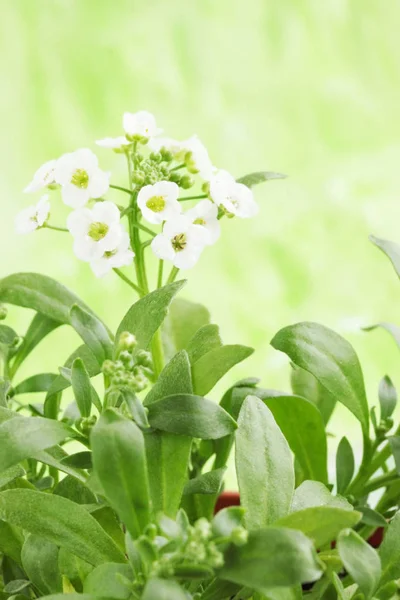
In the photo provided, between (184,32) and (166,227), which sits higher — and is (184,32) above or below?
above

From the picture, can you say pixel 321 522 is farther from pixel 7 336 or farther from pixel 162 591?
pixel 7 336

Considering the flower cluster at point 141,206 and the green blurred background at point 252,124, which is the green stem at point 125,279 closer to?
the flower cluster at point 141,206

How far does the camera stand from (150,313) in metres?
0.64

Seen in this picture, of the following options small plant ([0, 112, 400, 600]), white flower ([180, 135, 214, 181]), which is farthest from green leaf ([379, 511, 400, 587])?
white flower ([180, 135, 214, 181])

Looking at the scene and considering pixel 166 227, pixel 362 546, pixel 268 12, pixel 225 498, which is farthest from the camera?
pixel 268 12

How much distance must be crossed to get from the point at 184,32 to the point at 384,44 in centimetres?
54

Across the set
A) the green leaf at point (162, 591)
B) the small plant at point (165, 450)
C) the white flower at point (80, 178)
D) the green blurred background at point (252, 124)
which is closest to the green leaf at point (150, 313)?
the small plant at point (165, 450)

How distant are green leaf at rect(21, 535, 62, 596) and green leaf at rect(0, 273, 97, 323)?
21cm

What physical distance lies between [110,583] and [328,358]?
275 mm

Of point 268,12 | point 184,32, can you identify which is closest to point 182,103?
point 184,32

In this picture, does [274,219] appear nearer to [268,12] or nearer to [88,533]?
[268,12]

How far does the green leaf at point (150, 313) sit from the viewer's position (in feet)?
2.06

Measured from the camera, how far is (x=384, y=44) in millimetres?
2277

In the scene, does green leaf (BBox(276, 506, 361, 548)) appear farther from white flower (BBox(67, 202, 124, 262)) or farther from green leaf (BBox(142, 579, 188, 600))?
white flower (BBox(67, 202, 124, 262))
